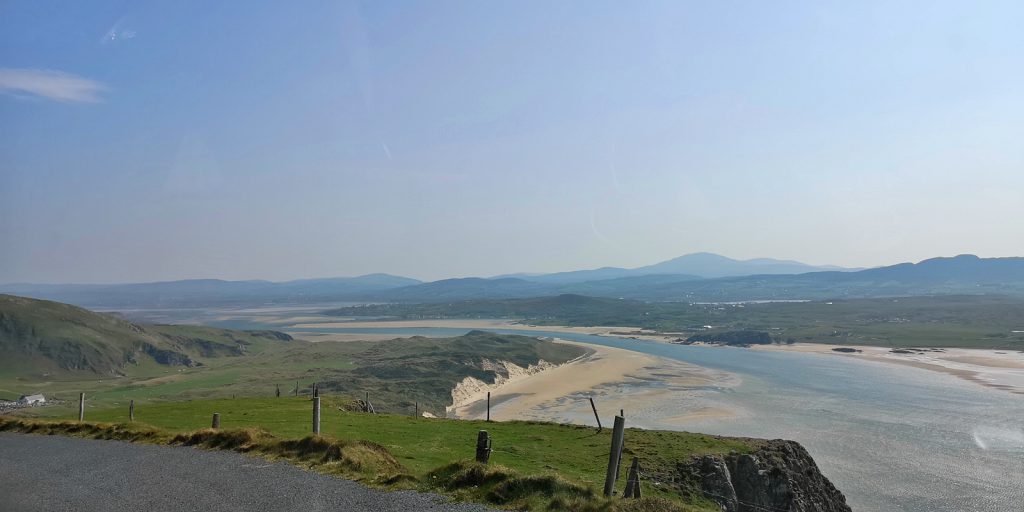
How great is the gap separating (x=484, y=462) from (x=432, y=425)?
18215mm

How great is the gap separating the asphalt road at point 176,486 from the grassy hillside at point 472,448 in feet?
3.49

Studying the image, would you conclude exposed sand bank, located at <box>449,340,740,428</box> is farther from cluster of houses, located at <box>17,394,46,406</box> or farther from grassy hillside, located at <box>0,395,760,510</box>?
cluster of houses, located at <box>17,394,46,406</box>

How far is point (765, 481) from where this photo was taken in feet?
92.6

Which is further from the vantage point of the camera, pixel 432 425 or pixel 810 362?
pixel 810 362

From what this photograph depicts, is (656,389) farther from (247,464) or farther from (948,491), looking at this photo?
(247,464)

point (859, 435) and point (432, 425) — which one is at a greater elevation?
point (432, 425)

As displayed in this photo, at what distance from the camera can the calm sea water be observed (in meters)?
38.1

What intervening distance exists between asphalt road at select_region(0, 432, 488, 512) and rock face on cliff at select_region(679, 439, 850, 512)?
15.9 metres

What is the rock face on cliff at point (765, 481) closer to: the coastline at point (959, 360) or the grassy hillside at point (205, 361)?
the grassy hillside at point (205, 361)

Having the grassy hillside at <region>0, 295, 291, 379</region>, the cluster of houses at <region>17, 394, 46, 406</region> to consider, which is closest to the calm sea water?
the cluster of houses at <region>17, 394, 46, 406</region>

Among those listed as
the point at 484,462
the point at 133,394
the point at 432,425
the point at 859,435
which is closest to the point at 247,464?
the point at 484,462

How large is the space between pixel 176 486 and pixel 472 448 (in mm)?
12903

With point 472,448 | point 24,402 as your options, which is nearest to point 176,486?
point 472,448

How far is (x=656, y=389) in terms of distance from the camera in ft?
274
